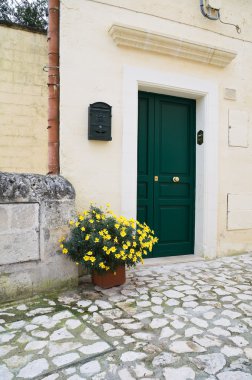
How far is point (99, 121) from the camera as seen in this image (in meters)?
3.89

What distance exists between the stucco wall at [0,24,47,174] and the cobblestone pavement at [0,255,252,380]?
290cm

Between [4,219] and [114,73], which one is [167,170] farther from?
[4,219]

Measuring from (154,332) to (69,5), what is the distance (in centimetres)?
377

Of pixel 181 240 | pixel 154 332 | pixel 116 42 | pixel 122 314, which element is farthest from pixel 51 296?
pixel 116 42

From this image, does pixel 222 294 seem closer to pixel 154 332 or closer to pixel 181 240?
pixel 154 332

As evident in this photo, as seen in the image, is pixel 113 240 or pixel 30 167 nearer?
pixel 113 240

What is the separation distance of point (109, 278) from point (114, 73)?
8.51 feet

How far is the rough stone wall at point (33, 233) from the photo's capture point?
9.77 feet

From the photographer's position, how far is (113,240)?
10.7ft

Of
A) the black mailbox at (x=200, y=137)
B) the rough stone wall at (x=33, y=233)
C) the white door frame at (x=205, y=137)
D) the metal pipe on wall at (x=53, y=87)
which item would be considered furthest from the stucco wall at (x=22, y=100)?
the black mailbox at (x=200, y=137)

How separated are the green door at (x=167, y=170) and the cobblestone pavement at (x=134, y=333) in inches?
47.3

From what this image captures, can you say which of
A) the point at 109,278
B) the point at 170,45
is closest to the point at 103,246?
the point at 109,278

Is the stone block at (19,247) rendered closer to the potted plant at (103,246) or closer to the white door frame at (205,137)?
the potted plant at (103,246)

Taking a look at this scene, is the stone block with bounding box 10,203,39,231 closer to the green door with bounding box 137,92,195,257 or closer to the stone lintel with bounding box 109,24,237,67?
the green door with bounding box 137,92,195,257
